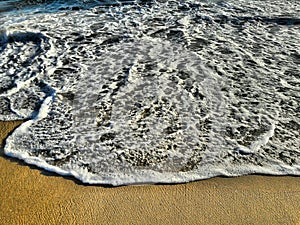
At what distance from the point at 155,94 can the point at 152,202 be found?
167 cm

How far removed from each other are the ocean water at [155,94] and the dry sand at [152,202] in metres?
0.12

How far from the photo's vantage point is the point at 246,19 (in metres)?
6.67

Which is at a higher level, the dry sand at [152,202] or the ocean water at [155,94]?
the dry sand at [152,202]

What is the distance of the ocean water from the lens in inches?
128

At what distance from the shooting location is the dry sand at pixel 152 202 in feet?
8.75

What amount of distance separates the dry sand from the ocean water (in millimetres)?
120

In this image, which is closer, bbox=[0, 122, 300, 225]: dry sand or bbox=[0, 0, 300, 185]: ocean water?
bbox=[0, 122, 300, 225]: dry sand

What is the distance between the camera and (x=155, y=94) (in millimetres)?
4242

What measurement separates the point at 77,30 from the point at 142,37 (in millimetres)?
1236

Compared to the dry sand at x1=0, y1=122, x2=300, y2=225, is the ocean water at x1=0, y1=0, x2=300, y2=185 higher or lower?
lower

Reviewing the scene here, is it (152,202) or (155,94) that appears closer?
(152,202)

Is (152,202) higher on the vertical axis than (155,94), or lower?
higher

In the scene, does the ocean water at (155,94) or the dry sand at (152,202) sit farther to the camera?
the ocean water at (155,94)

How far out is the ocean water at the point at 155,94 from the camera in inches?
128
